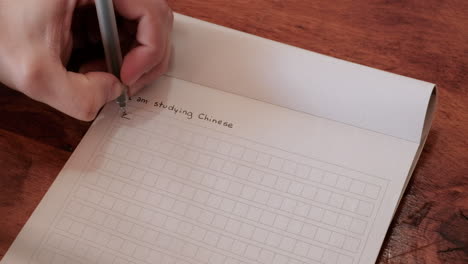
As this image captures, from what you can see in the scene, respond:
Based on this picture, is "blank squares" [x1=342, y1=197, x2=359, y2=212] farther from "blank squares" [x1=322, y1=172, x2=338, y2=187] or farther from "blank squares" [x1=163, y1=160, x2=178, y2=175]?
"blank squares" [x1=163, y1=160, x2=178, y2=175]

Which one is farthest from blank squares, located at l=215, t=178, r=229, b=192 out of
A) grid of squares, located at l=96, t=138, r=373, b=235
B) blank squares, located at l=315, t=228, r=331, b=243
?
blank squares, located at l=315, t=228, r=331, b=243

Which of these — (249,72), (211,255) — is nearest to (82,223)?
(211,255)

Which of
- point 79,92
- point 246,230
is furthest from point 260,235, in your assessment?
point 79,92

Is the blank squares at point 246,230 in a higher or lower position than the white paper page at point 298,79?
lower

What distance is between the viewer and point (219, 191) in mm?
662

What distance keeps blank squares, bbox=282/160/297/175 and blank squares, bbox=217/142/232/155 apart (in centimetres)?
6

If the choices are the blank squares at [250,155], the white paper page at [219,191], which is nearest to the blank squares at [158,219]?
the white paper page at [219,191]

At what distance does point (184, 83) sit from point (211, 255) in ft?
0.67

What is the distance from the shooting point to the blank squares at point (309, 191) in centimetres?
65

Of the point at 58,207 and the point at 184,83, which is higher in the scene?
the point at 184,83

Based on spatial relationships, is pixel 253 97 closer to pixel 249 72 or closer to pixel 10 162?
pixel 249 72

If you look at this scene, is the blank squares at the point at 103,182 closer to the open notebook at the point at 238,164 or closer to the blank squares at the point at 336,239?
the open notebook at the point at 238,164

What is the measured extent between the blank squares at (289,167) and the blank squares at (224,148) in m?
0.06

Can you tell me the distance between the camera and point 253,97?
0.72 m
